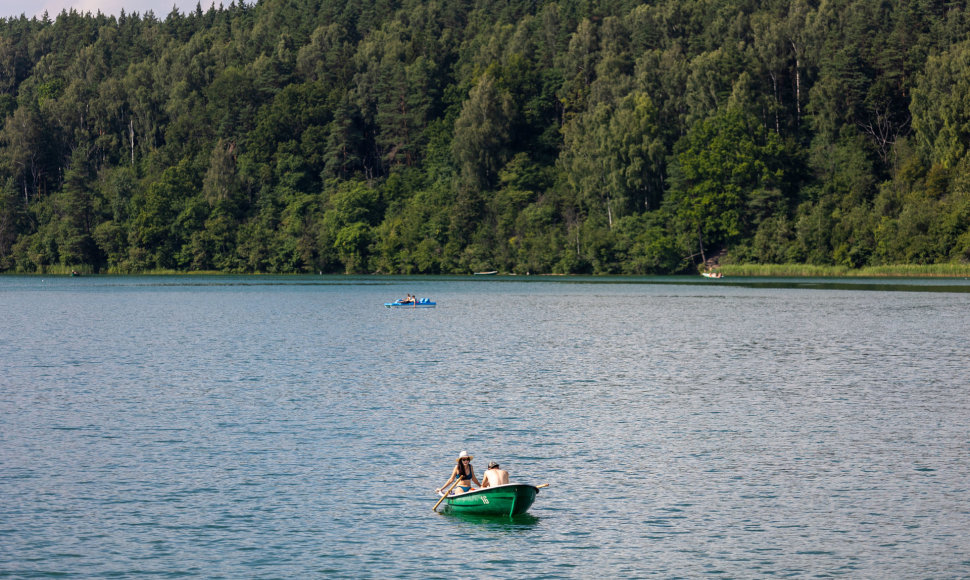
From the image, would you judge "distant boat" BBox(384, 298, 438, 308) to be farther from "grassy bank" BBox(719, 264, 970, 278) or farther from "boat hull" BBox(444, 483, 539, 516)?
"boat hull" BBox(444, 483, 539, 516)

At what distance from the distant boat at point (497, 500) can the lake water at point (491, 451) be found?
0.44m

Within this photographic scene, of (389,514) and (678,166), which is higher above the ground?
(678,166)

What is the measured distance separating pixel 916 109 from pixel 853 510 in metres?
150

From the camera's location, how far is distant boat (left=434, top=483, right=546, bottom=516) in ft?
92.9

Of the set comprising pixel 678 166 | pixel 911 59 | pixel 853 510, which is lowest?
pixel 853 510

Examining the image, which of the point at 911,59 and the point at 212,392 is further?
the point at 911,59

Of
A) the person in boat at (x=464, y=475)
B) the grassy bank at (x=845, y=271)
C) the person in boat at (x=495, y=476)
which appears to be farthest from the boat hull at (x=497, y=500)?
the grassy bank at (x=845, y=271)

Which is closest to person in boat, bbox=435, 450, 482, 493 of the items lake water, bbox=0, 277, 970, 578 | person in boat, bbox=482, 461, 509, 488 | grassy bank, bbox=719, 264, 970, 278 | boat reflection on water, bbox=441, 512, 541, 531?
boat reflection on water, bbox=441, 512, 541, 531

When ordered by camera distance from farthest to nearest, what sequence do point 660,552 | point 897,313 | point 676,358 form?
point 897,313, point 676,358, point 660,552

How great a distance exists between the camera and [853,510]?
97.2 feet

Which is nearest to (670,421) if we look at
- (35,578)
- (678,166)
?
(35,578)

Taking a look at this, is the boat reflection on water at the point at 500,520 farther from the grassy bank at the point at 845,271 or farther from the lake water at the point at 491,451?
the grassy bank at the point at 845,271

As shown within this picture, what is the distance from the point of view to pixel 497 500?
2859 centimetres

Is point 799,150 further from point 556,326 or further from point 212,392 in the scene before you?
point 212,392
